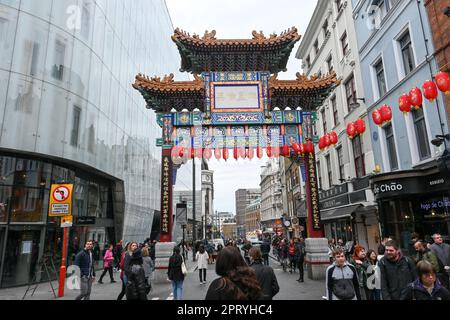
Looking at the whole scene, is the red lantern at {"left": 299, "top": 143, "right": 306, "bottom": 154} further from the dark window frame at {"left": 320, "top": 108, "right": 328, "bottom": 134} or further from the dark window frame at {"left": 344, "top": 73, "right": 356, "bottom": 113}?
the dark window frame at {"left": 320, "top": 108, "right": 328, "bottom": 134}

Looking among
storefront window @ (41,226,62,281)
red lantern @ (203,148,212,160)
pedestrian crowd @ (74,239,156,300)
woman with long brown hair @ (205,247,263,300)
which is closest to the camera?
woman with long brown hair @ (205,247,263,300)

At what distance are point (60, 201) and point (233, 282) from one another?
390 inches

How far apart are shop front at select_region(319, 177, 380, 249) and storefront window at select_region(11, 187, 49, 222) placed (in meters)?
15.8

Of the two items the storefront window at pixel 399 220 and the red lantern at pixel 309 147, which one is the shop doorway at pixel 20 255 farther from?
the storefront window at pixel 399 220

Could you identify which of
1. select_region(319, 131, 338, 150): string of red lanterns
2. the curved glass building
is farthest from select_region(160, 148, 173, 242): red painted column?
select_region(319, 131, 338, 150): string of red lanterns

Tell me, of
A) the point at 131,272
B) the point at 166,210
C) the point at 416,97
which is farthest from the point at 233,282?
the point at 166,210

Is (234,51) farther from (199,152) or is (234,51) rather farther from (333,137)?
(333,137)

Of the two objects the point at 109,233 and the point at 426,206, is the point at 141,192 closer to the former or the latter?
the point at 109,233

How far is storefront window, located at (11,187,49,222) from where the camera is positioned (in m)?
13.0

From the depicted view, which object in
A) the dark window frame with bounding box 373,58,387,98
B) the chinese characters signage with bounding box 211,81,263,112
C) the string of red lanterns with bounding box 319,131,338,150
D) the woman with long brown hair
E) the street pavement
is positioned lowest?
the street pavement

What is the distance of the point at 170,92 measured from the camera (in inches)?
531

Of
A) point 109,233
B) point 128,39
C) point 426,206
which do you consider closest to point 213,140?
point 426,206

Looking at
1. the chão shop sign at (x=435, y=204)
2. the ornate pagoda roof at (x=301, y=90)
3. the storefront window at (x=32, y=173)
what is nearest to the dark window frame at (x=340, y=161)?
the ornate pagoda roof at (x=301, y=90)

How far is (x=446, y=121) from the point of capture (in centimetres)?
1078
